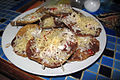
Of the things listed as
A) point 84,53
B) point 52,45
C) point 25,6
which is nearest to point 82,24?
point 84,53

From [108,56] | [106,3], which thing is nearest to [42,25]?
[108,56]

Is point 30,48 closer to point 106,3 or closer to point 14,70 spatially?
point 14,70

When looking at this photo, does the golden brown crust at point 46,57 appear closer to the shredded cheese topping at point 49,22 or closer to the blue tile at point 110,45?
the shredded cheese topping at point 49,22

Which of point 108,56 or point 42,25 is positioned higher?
point 42,25

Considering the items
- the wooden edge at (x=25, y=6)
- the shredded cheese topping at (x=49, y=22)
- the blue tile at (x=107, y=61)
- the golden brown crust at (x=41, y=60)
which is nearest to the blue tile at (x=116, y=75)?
the blue tile at (x=107, y=61)

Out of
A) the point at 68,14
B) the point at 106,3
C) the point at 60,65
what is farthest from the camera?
the point at 106,3

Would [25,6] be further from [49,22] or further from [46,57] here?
[46,57]

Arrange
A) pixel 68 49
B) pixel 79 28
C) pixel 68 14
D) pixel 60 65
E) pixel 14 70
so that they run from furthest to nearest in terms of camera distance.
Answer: pixel 68 14 < pixel 79 28 < pixel 14 70 < pixel 68 49 < pixel 60 65
